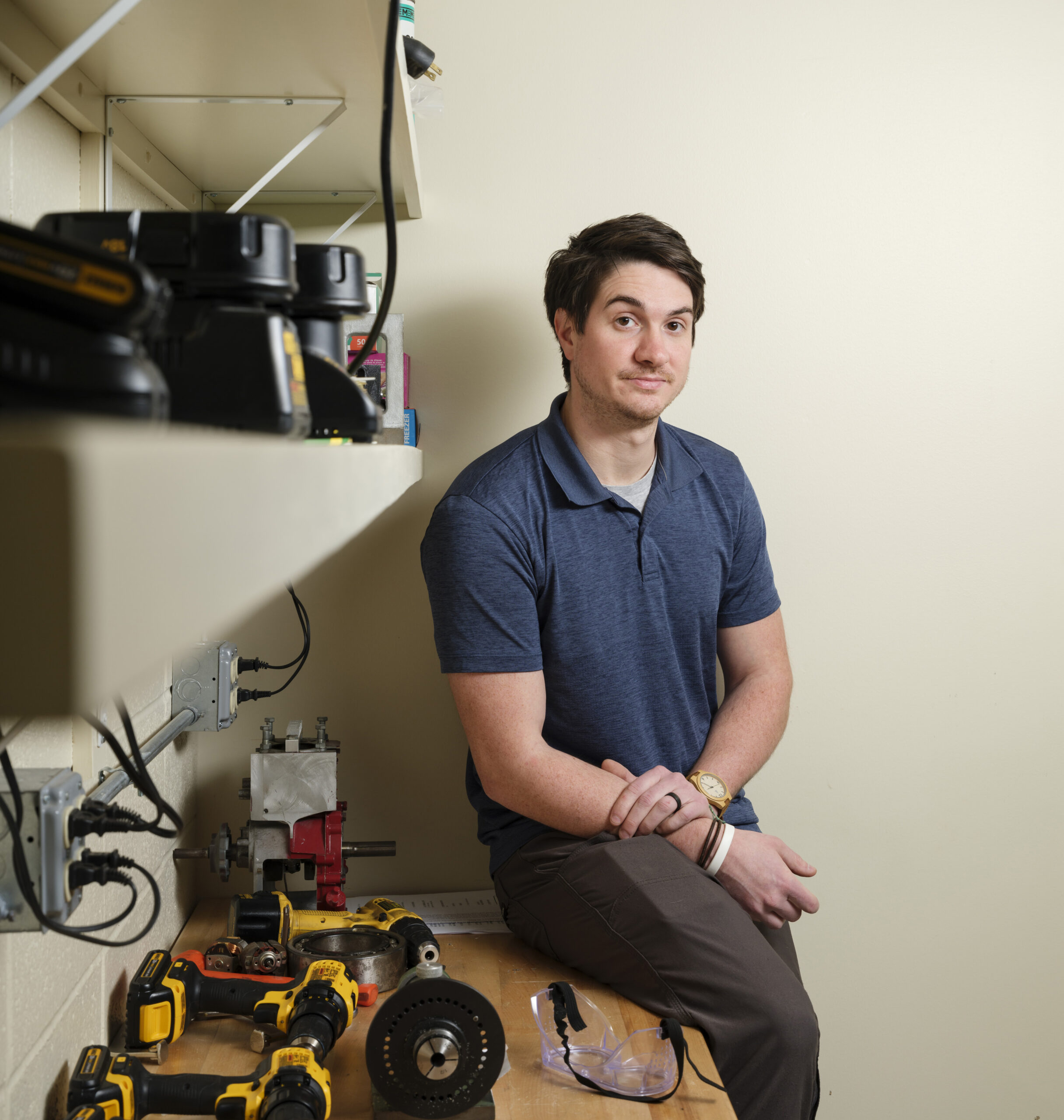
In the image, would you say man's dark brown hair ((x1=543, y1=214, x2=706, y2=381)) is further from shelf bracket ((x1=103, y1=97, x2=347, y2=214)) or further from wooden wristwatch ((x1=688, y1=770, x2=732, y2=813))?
wooden wristwatch ((x1=688, y1=770, x2=732, y2=813))

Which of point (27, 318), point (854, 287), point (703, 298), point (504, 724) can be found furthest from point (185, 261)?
point (854, 287)

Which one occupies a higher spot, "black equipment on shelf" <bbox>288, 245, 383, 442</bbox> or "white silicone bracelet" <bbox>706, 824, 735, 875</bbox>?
"black equipment on shelf" <bbox>288, 245, 383, 442</bbox>

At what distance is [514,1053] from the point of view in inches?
45.2

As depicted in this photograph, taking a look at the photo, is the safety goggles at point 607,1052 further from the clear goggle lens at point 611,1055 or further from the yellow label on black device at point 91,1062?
the yellow label on black device at point 91,1062

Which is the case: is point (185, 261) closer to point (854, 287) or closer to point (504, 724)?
point (504, 724)

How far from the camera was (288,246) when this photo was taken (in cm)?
53

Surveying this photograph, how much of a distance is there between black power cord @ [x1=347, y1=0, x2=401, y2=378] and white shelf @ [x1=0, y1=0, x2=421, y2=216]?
0.77 feet

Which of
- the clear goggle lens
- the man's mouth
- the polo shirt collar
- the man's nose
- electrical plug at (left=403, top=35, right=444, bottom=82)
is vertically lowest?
the clear goggle lens

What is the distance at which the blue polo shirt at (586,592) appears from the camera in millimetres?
1415

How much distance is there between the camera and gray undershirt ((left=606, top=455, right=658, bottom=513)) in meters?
1.56

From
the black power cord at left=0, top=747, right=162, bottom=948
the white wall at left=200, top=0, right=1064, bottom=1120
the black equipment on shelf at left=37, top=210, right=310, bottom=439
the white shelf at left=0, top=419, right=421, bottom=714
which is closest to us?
the white shelf at left=0, top=419, right=421, bottom=714

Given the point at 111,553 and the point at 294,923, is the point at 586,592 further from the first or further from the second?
the point at 111,553

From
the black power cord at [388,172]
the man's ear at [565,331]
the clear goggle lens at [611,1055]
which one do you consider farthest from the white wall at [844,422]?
the black power cord at [388,172]

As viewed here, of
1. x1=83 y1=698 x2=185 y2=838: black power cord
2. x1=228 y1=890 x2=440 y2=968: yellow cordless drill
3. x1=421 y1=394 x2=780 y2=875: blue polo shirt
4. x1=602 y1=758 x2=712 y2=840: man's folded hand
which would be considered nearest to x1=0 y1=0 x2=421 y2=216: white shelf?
x1=421 y1=394 x2=780 y2=875: blue polo shirt
